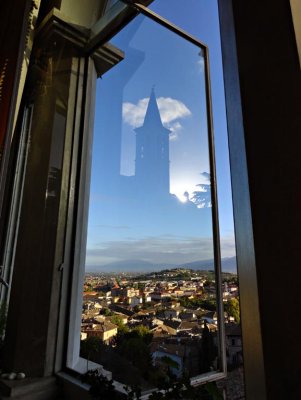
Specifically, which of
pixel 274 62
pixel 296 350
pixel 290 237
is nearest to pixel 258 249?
pixel 290 237

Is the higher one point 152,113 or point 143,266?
point 152,113

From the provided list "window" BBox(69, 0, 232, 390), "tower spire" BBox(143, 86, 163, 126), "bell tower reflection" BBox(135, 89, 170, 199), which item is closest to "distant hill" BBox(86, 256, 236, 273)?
"window" BBox(69, 0, 232, 390)

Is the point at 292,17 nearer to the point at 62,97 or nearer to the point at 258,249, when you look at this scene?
the point at 258,249

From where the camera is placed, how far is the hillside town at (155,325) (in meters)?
1.28

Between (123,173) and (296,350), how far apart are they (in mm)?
1438

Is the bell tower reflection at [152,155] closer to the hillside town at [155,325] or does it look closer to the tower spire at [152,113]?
the tower spire at [152,113]

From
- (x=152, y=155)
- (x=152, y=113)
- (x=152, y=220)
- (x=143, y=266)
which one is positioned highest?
(x=152, y=113)

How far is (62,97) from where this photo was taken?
207 cm

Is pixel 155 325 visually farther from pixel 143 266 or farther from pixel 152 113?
pixel 152 113

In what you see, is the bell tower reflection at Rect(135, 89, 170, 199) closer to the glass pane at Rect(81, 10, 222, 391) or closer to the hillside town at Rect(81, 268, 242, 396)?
the glass pane at Rect(81, 10, 222, 391)

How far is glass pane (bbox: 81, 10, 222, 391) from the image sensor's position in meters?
1.37

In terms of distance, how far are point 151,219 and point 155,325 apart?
570 mm

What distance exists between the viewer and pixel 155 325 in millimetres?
1436

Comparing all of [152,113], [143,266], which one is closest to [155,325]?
[143,266]
